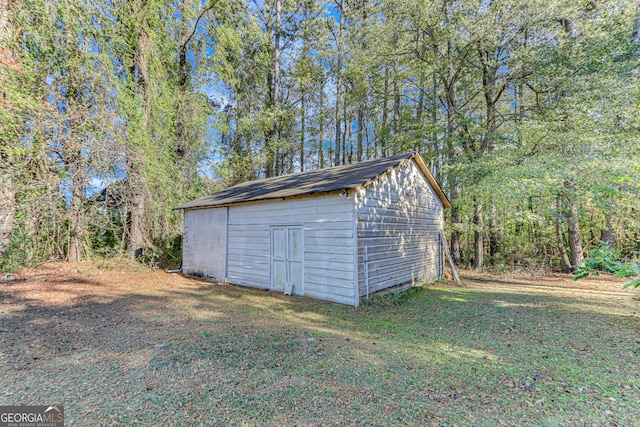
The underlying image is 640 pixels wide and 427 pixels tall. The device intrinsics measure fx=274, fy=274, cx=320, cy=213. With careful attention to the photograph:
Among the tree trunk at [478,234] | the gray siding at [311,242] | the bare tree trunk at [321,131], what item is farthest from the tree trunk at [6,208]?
the bare tree trunk at [321,131]

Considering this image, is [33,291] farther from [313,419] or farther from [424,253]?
[424,253]

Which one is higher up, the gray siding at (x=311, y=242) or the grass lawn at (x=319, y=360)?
the gray siding at (x=311, y=242)

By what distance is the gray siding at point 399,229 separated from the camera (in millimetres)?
6688

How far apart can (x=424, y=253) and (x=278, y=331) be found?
→ 257 inches

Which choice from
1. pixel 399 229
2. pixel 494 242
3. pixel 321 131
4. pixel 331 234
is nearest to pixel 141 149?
pixel 331 234

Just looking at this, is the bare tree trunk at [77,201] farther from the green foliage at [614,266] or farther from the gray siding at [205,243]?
the green foliage at [614,266]

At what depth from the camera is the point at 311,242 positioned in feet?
22.9

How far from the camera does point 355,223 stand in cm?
623

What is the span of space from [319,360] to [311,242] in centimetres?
363

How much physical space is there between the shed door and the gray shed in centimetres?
3

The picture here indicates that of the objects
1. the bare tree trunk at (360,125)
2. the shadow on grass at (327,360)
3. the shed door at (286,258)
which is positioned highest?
the bare tree trunk at (360,125)

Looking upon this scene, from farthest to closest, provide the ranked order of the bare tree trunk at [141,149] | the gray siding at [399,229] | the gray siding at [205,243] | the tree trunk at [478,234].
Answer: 1. the tree trunk at [478,234]
2. the bare tree trunk at [141,149]
3. the gray siding at [205,243]
4. the gray siding at [399,229]

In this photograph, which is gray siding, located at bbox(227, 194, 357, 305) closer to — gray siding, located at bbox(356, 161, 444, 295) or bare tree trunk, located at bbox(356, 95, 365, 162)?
gray siding, located at bbox(356, 161, 444, 295)

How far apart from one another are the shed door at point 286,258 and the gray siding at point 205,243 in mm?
2397
